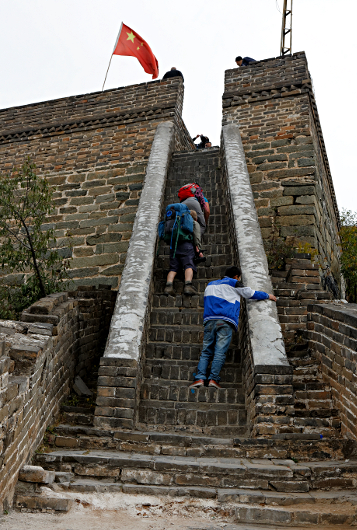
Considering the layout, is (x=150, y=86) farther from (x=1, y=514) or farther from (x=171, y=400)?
(x=1, y=514)

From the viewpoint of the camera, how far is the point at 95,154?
358 inches

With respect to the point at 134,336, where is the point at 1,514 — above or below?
below

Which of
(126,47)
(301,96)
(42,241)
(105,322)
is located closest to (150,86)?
(126,47)

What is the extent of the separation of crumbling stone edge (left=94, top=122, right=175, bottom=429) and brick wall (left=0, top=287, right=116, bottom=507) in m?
0.51

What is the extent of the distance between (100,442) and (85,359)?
167 centimetres

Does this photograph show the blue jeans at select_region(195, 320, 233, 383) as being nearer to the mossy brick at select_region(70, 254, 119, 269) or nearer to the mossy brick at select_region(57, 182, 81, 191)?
the mossy brick at select_region(70, 254, 119, 269)

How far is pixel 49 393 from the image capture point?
3744 mm

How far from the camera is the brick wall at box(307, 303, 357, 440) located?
11.3 ft

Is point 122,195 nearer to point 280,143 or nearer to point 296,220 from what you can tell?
point 280,143

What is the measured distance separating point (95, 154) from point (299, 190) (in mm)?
4647

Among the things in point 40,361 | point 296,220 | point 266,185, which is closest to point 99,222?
point 266,185

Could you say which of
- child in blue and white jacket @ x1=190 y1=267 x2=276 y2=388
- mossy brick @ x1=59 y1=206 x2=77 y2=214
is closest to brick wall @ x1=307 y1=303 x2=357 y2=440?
child in blue and white jacket @ x1=190 y1=267 x2=276 y2=388

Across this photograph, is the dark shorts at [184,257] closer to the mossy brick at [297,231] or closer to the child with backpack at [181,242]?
the child with backpack at [181,242]

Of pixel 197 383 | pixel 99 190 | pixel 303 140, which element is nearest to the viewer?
pixel 197 383
